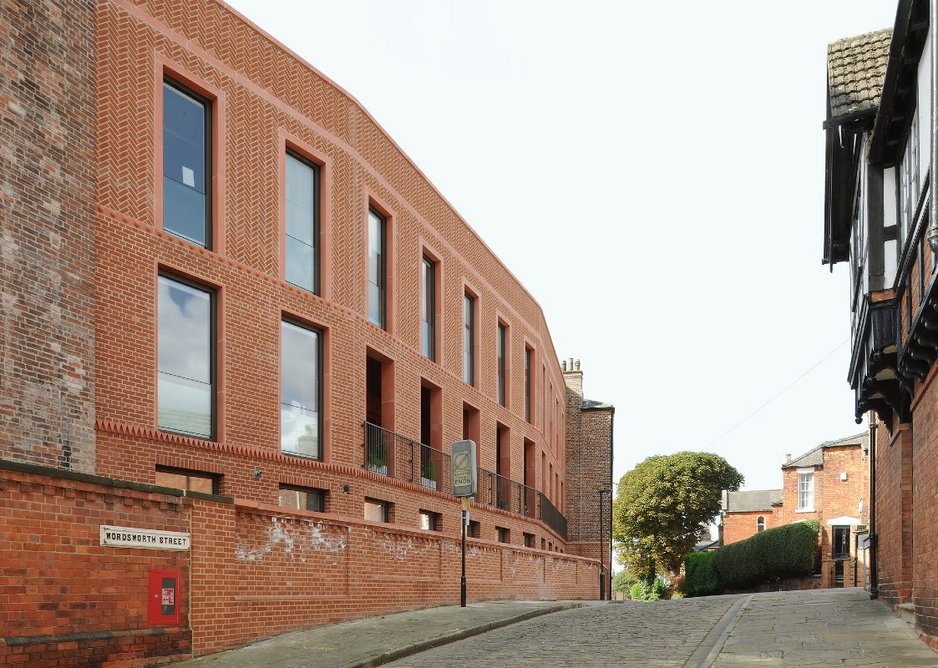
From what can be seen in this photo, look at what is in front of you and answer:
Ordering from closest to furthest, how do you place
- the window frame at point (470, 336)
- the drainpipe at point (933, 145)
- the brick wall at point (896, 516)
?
the drainpipe at point (933, 145) < the brick wall at point (896, 516) < the window frame at point (470, 336)

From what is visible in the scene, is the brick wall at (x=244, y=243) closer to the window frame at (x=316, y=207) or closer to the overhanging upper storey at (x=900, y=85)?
the window frame at (x=316, y=207)

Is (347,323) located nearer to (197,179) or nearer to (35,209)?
(197,179)

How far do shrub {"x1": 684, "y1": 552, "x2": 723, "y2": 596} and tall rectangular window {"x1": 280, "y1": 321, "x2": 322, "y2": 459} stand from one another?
3552cm

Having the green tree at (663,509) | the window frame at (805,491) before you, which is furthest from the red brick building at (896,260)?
the green tree at (663,509)

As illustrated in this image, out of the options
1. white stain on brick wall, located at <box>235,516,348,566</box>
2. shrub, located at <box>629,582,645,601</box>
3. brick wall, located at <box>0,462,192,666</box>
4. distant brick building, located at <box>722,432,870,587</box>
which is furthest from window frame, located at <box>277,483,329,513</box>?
shrub, located at <box>629,582,645,601</box>

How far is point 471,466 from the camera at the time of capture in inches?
805

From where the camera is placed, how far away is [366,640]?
1373 centimetres

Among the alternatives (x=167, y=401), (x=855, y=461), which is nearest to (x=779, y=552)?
(x=855, y=461)

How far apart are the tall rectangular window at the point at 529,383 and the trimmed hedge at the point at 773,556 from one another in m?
15.6

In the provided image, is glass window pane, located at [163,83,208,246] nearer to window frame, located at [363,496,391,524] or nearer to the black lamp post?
window frame, located at [363,496,391,524]

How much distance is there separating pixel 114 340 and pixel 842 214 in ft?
46.1

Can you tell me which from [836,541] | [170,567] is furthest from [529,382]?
[170,567]

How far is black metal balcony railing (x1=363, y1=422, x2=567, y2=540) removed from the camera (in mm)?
22344

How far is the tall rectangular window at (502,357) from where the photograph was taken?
34.4m
